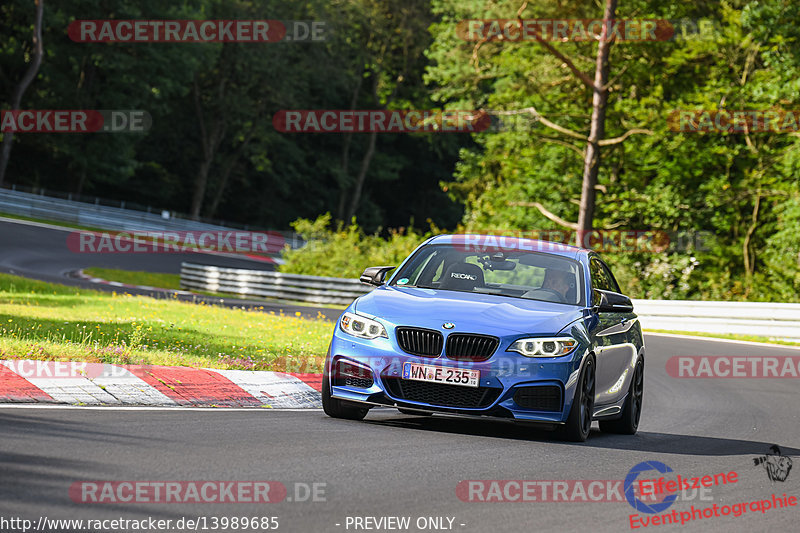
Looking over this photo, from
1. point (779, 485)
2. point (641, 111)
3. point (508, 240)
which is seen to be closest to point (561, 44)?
point (641, 111)

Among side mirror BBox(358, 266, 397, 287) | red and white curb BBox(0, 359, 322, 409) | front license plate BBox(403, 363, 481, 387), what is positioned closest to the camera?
front license plate BBox(403, 363, 481, 387)

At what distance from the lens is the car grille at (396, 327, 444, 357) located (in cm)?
886

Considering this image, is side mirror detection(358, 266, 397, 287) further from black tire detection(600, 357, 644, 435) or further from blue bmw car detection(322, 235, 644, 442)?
black tire detection(600, 357, 644, 435)

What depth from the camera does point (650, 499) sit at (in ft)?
23.3

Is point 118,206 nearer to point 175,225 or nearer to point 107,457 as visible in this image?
point 175,225

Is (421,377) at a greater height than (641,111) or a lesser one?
lesser

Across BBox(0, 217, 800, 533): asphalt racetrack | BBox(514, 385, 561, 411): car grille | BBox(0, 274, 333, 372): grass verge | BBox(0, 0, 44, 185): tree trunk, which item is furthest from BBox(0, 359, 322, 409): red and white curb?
BBox(0, 0, 44, 185): tree trunk

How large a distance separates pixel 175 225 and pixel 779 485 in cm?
5594

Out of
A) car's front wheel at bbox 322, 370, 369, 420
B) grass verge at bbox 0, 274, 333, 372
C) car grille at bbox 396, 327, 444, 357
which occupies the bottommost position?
grass verge at bbox 0, 274, 333, 372

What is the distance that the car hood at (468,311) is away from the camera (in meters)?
8.91

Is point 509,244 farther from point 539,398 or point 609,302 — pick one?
point 539,398

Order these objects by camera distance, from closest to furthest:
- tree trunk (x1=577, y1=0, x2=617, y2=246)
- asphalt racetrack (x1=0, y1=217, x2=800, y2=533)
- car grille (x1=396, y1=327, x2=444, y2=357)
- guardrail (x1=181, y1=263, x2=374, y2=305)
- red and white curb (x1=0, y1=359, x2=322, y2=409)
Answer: asphalt racetrack (x1=0, y1=217, x2=800, y2=533) < car grille (x1=396, y1=327, x2=444, y2=357) < red and white curb (x1=0, y1=359, x2=322, y2=409) < guardrail (x1=181, y1=263, x2=374, y2=305) < tree trunk (x1=577, y1=0, x2=617, y2=246)

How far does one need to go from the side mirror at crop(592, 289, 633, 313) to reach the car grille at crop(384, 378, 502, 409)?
1.70 meters

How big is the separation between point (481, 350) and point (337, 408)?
1.44m
